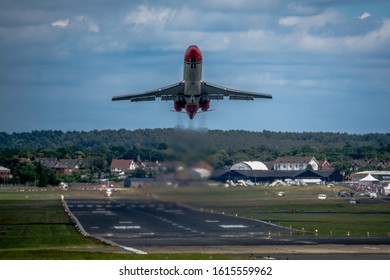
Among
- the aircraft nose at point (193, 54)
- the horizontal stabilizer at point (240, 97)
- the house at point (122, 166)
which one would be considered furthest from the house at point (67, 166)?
the aircraft nose at point (193, 54)

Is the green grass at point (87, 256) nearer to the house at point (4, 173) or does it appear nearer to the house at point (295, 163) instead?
the house at point (4, 173)

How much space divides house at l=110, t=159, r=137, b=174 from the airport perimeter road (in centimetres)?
577

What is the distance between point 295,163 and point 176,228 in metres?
80.9

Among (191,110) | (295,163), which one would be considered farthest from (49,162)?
(191,110)

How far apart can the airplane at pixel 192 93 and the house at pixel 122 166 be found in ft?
65.1

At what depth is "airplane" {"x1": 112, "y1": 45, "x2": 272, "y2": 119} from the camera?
8544 centimetres

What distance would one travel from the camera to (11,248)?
263 feet

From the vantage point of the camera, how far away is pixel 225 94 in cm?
9538

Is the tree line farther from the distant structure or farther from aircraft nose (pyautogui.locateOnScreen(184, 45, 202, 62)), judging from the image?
aircraft nose (pyautogui.locateOnScreen(184, 45, 202, 62))

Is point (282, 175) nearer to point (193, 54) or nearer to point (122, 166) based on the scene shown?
point (122, 166)

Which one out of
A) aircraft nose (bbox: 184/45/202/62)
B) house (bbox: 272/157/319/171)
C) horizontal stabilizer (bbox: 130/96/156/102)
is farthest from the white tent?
aircraft nose (bbox: 184/45/202/62)

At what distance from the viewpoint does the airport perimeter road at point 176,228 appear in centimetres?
8644
